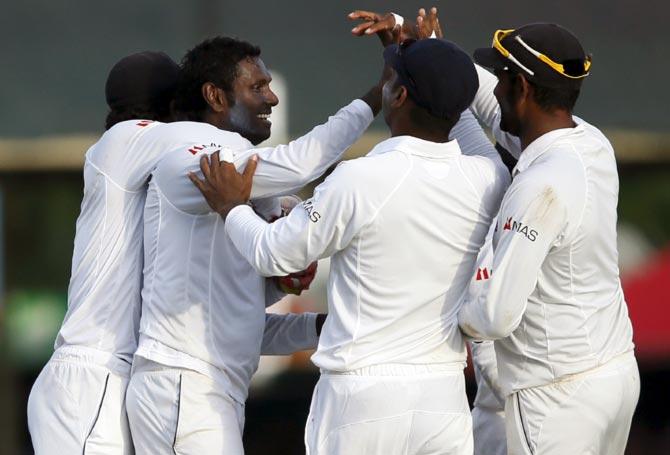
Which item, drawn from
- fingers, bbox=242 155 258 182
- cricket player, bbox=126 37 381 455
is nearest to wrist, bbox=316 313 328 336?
cricket player, bbox=126 37 381 455

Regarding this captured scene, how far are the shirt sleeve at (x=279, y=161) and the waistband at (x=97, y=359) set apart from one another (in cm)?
54

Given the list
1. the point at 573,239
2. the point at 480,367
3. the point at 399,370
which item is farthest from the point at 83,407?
the point at 573,239

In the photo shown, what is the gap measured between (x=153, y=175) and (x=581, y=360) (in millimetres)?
1399

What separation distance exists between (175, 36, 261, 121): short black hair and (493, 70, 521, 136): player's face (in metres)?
0.88

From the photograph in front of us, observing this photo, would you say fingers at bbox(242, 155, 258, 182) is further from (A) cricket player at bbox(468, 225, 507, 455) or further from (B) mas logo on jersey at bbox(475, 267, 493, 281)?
(A) cricket player at bbox(468, 225, 507, 455)

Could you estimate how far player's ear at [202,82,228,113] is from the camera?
15.5 feet

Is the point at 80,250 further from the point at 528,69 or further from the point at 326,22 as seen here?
the point at 326,22

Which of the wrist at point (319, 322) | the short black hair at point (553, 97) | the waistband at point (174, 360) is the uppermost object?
the short black hair at point (553, 97)

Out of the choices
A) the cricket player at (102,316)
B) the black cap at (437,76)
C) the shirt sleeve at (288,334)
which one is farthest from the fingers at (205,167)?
the shirt sleeve at (288,334)

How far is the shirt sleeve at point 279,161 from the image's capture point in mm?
4387

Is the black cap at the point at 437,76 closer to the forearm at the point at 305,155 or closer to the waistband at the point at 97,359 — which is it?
the forearm at the point at 305,155

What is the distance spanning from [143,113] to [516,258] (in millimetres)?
1439

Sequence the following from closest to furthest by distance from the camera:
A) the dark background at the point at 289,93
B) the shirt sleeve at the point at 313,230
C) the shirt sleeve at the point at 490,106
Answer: the shirt sleeve at the point at 313,230, the shirt sleeve at the point at 490,106, the dark background at the point at 289,93

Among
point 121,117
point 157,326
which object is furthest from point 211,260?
point 121,117
